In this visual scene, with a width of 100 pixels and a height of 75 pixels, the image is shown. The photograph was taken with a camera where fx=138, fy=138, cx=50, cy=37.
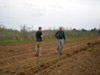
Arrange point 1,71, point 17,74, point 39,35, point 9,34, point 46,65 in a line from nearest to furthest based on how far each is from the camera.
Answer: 1. point 17,74
2. point 1,71
3. point 46,65
4. point 39,35
5. point 9,34

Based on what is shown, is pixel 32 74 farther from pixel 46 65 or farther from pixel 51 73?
pixel 46 65

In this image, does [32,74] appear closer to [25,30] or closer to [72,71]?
[72,71]

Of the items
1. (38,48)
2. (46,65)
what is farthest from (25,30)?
(46,65)

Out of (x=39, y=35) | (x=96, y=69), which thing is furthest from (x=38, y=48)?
(x=96, y=69)

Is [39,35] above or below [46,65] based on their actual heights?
above

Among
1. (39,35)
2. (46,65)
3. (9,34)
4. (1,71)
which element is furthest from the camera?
(9,34)

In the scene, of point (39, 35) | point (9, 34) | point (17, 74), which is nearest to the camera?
point (17, 74)

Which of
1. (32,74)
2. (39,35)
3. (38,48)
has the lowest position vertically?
(32,74)

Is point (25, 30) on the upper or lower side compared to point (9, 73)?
upper

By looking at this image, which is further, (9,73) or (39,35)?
(39,35)

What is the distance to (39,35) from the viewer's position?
10.3 meters

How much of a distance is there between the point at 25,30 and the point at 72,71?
2433 cm

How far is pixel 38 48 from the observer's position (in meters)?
10.5

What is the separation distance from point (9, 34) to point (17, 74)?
80.9ft
